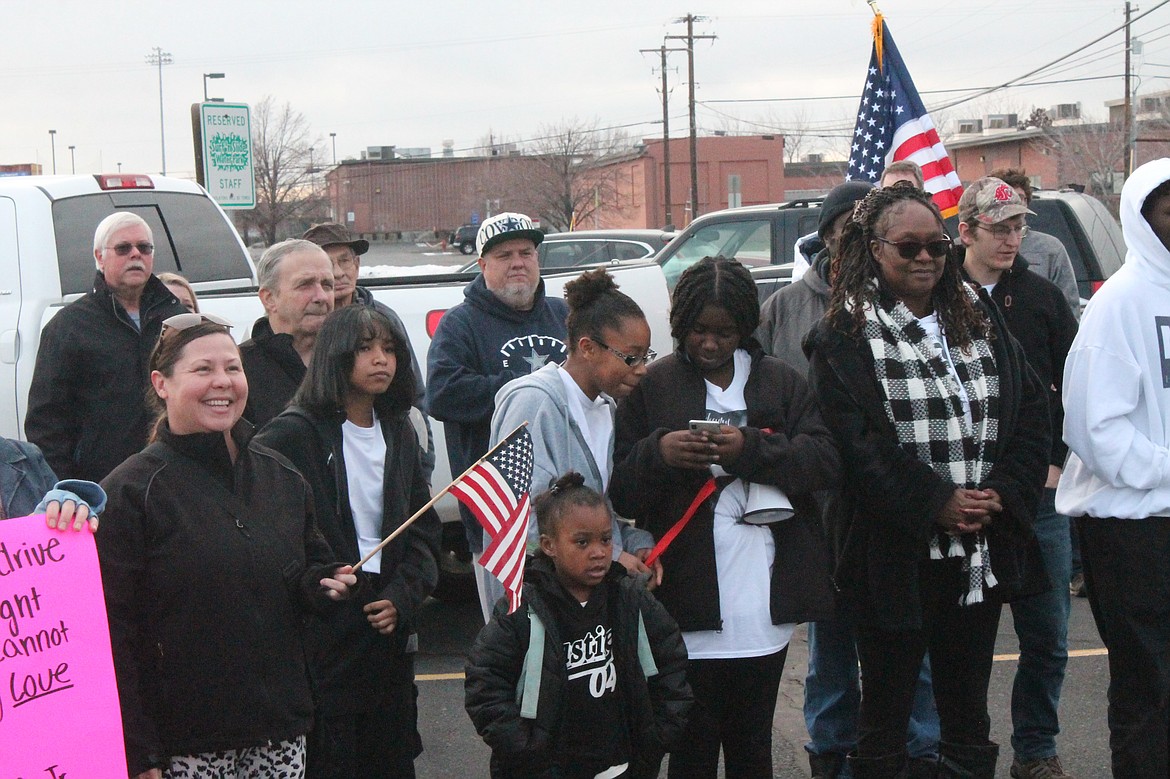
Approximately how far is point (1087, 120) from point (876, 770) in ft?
237

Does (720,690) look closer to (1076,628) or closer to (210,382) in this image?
(210,382)

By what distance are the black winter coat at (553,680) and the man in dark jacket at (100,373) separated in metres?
2.22

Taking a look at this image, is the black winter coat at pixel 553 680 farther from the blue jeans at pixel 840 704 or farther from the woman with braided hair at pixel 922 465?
the blue jeans at pixel 840 704

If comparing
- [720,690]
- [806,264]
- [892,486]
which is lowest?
[720,690]

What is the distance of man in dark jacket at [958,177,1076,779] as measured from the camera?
4684 mm

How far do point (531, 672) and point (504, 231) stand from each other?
76.6 inches

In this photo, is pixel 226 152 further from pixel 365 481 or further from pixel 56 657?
pixel 56 657

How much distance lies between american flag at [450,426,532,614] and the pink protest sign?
1.10m

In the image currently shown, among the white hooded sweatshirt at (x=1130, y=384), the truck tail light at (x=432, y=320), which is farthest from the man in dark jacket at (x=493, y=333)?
the white hooded sweatshirt at (x=1130, y=384)

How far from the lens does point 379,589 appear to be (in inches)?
155

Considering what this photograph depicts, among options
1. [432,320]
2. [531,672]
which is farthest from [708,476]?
[432,320]

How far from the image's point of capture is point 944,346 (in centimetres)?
394

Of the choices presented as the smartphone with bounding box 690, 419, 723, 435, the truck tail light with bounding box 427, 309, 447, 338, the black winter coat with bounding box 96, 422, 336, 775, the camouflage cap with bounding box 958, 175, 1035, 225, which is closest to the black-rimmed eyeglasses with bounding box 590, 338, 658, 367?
the smartphone with bounding box 690, 419, 723, 435

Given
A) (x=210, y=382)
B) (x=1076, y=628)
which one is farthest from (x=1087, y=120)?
(x=210, y=382)
